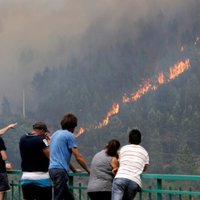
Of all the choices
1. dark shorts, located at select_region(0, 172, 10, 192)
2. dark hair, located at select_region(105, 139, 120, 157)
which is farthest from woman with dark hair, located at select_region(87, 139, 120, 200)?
dark shorts, located at select_region(0, 172, 10, 192)

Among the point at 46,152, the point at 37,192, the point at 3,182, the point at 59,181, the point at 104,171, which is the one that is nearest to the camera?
the point at 104,171

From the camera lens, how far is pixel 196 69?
19675 cm

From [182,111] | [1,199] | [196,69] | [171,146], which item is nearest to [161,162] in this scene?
[171,146]

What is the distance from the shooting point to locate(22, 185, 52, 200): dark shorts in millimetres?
6656

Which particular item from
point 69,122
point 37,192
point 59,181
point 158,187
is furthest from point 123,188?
point 37,192

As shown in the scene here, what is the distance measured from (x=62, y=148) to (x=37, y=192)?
36.5 inches

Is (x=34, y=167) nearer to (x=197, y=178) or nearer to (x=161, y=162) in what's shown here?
(x=197, y=178)

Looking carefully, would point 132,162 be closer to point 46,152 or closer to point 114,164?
point 114,164

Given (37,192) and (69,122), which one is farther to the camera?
(37,192)

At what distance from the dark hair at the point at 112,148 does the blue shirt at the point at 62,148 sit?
47 centimetres

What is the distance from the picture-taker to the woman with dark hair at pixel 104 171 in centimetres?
604

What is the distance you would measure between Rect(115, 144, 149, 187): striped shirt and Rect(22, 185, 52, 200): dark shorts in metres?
1.37

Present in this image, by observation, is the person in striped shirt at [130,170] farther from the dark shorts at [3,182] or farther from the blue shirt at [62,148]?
the dark shorts at [3,182]

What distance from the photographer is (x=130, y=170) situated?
19.0 feet
